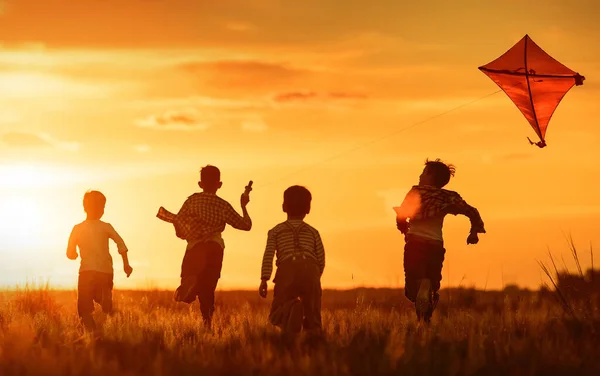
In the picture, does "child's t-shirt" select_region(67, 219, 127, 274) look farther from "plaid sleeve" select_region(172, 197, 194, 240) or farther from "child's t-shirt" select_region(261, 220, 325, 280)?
"child's t-shirt" select_region(261, 220, 325, 280)

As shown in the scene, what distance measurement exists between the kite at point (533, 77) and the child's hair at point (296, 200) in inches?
228

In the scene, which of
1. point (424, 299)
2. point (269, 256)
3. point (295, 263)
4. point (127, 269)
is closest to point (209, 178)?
point (127, 269)

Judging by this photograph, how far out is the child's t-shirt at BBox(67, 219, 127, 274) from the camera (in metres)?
12.8

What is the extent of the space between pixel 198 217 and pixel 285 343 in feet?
10.3

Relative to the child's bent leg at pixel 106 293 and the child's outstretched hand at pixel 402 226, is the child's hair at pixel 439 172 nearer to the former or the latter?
the child's outstretched hand at pixel 402 226

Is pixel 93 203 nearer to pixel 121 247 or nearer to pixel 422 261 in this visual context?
pixel 121 247

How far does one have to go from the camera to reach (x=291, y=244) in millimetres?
10453

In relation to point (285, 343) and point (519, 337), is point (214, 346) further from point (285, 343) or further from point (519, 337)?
point (519, 337)

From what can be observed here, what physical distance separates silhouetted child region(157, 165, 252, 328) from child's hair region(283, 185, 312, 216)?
62.6 inches

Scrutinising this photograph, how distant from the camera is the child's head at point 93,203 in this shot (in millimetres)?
12906

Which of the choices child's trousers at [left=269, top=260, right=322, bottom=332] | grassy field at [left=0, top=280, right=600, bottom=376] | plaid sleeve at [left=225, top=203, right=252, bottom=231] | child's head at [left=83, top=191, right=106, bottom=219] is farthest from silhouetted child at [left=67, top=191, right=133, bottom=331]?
child's trousers at [left=269, top=260, right=322, bottom=332]

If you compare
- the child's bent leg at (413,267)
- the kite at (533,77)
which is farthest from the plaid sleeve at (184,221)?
the kite at (533,77)

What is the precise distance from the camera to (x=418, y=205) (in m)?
11.6

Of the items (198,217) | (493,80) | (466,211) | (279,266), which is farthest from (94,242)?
(493,80)
